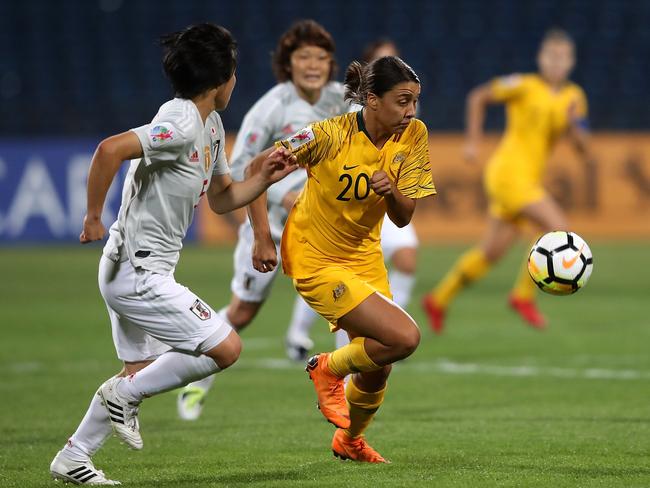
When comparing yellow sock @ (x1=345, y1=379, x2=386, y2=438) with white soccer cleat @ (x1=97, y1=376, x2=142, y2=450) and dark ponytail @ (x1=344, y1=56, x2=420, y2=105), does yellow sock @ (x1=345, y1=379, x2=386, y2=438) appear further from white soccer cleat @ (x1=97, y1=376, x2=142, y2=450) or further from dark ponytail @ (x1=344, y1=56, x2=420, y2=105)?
dark ponytail @ (x1=344, y1=56, x2=420, y2=105)

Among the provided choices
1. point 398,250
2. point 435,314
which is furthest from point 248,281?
point 435,314

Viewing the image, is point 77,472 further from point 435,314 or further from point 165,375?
point 435,314

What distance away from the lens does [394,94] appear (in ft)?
17.2

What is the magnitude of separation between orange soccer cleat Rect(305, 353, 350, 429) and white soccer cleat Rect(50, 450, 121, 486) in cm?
102

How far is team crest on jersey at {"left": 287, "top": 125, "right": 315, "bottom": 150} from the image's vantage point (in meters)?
5.27

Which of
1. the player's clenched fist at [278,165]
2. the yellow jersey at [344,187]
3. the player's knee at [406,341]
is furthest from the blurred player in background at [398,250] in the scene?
the player's clenched fist at [278,165]

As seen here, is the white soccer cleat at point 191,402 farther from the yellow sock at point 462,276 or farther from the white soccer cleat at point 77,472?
the yellow sock at point 462,276

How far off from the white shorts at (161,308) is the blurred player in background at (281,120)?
7.13ft

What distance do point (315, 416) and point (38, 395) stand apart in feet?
6.50

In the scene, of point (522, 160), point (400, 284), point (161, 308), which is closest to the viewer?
point (161, 308)

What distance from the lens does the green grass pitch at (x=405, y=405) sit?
5312 mm

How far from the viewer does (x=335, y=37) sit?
2202cm

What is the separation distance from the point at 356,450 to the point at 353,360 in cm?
50

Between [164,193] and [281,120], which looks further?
[281,120]
